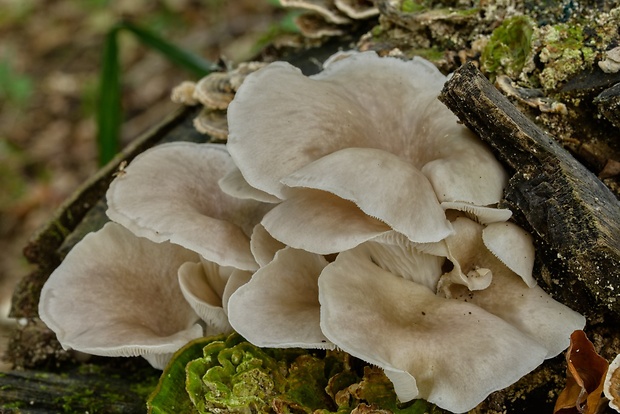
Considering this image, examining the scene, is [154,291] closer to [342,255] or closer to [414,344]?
[342,255]

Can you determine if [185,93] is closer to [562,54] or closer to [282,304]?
[282,304]

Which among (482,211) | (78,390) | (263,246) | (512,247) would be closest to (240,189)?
(263,246)

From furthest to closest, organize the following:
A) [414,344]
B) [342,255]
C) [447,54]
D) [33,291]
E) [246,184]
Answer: [33,291], [447,54], [246,184], [342,255], [414,344]

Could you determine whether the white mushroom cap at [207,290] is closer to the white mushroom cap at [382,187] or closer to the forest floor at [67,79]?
the white mushroom cap at [382,187]

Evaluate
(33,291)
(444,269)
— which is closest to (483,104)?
(444,269)

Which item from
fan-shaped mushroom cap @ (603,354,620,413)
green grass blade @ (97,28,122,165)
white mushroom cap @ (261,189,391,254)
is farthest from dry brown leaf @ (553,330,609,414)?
green grass blade @ (97,28,122,165)

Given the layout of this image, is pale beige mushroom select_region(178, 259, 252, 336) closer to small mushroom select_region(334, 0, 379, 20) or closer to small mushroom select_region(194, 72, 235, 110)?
small mushroom select_region(194, 72, 235, 110)
